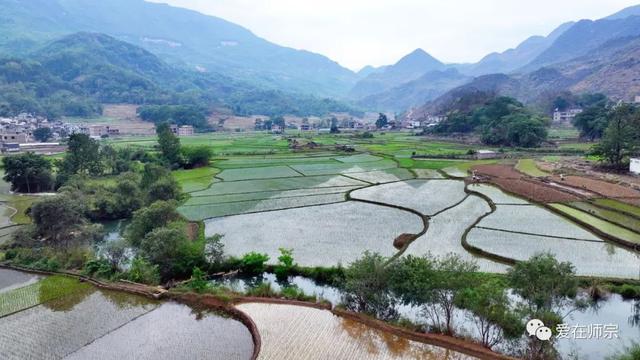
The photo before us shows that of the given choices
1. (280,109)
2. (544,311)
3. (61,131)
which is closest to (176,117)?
(61,131)

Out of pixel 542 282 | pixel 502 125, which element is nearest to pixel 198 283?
pixel 542 282

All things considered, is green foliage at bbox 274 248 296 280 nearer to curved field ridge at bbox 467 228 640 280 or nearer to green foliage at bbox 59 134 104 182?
curved field ridge at bbox 467 228 640 280

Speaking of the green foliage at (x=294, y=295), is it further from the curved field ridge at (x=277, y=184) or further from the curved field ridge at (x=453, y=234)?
the curved field ridge at (x=277, y=184)

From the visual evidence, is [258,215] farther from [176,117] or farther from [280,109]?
[280,109]

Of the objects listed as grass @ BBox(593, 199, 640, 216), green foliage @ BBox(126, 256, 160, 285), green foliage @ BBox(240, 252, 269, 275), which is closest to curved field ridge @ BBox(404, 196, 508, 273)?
green foliage @ BBox(240, 252, 269, 275)

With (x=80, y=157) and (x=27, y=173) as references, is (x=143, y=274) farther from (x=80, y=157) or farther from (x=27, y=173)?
(x=80, y=157)
